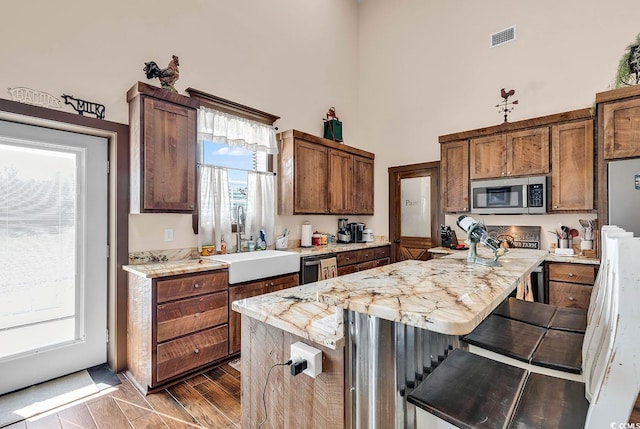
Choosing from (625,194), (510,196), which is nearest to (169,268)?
(510,196)

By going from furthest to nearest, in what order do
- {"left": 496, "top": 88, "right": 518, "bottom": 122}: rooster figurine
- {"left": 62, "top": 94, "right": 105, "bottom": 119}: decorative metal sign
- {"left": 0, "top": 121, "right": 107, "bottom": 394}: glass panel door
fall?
1. {"left": 496, "top": 88, "right": 518, "bottom": 122}: rooster figurine
2. {"left": 62, "top": 94, "right": 105, "bottom": 119}: decorative metal sign
3. {"left": 0, "top": 121, "right": 107, "bottom": 394}: glass panel door

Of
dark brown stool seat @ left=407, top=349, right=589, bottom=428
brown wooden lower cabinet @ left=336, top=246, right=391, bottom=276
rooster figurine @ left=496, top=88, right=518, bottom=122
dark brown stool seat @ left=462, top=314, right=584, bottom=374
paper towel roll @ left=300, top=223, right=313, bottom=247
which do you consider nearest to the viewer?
dark brown stool seat @ left=407, top=349, right=589, bottom=428

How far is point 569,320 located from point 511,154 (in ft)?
7.99

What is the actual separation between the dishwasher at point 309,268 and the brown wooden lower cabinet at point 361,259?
14.9 inches

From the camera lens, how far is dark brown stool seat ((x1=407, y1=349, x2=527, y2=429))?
3.13 ft

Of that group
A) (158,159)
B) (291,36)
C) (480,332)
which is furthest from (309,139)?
(480,332)

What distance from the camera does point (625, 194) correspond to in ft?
8.79

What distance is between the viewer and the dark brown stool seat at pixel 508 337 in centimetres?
132

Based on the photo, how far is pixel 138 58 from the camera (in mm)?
2803

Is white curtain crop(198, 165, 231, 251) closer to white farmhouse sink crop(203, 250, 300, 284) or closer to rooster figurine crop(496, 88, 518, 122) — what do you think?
white farmhouse sink crop(203, 250, 300, 284)

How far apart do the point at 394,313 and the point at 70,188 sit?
2.93 metres

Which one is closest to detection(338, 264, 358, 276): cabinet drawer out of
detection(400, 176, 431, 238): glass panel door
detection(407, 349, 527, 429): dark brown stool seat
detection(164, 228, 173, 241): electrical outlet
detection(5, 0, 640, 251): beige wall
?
detection(5, 0, 640, 251): beige wall

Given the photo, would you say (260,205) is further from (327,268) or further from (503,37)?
(503,37)

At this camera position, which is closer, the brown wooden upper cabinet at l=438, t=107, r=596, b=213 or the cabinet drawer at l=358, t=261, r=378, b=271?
the brown wooden upper cabinet at l=438, t=107, r=596, b=213
